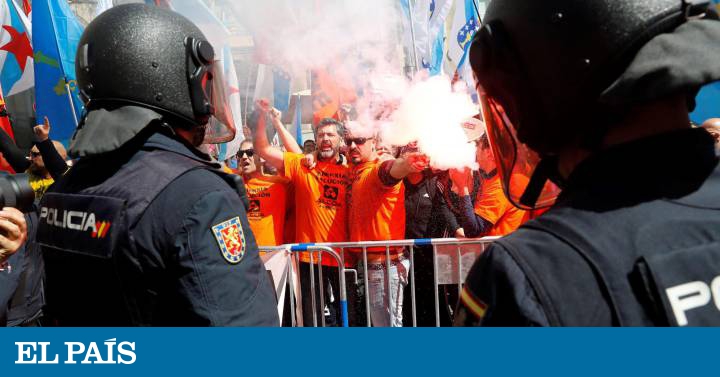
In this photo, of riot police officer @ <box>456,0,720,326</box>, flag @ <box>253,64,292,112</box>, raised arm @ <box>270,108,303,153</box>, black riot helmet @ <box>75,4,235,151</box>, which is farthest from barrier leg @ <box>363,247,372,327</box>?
riot police officer @ <box>456,0,720,326</box>

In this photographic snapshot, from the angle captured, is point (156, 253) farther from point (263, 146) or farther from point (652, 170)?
point (263, 146)

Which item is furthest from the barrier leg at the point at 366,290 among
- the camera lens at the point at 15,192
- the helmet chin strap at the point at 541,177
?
the helmet chin strap at the point at 541,177

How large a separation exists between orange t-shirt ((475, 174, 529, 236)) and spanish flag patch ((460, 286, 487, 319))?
3.65 metres

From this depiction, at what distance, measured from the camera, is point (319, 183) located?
5312 mm

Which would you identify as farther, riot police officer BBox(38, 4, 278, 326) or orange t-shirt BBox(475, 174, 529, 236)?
orange t-shirt BBox(475, 174, 529, 236)

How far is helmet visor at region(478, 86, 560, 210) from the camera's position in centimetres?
144

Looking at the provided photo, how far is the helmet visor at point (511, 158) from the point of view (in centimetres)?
144

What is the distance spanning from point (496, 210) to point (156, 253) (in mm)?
3607

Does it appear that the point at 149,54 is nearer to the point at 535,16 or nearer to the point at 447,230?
the point at 535,16

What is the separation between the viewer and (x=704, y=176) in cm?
105

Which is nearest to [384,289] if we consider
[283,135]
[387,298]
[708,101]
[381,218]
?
[387,298]

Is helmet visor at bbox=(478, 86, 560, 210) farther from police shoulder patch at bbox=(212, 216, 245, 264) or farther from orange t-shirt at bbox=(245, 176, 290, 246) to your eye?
orange t-shirt at bbox=(245, 176, 290, 246)

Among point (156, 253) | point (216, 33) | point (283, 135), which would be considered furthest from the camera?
point (283, 135)

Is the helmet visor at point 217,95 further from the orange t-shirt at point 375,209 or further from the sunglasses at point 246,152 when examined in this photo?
the sunglasses at point 246,152
